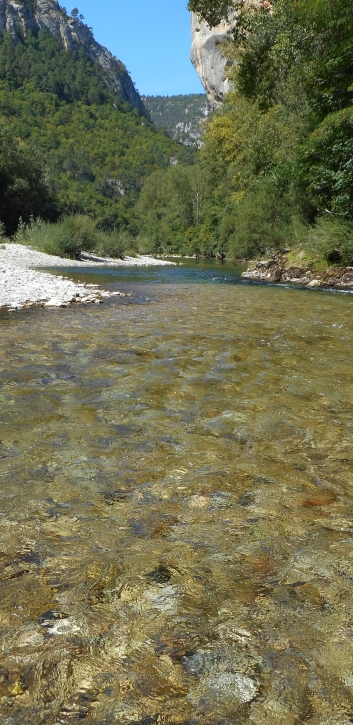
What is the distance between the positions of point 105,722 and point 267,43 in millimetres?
18121

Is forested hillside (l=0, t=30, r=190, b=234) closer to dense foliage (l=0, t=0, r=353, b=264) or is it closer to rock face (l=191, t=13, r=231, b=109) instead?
dense foliage (l=0, t=0, r=353, b=264)

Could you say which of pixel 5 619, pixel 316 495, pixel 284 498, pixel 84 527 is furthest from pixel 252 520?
pixel 5 619

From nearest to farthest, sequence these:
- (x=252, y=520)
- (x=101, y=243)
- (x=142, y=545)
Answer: (x=142, y=545) → (x=252, y=520) → (x=101, y=243)

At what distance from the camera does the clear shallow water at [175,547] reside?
1175 mm

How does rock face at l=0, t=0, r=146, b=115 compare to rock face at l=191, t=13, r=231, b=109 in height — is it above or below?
above

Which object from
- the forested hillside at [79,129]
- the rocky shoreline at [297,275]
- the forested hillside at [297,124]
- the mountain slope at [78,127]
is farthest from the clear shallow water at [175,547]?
the mountain slope at [78,127]

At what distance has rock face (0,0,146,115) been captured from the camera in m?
102

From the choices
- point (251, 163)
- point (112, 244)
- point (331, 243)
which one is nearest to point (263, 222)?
point (251, 163)

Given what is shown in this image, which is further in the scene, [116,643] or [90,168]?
[90,168]

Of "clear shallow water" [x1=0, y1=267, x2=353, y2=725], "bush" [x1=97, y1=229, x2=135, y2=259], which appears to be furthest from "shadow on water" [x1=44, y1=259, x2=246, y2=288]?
"clear shallow water" [x1=0, y1=267, x2=353, y2=725]

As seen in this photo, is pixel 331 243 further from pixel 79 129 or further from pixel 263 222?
pixel 79 129

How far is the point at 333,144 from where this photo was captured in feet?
45.7

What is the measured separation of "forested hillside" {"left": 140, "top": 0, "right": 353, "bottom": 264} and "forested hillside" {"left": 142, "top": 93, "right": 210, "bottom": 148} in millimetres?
140986

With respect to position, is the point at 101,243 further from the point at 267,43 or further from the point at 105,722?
the point at 105,722
